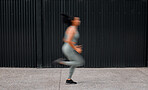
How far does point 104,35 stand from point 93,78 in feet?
7.28

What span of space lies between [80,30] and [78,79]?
235 cm

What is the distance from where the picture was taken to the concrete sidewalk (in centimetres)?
567

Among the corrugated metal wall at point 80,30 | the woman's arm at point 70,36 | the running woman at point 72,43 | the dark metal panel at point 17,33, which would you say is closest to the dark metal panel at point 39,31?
the corrugated metal wall at point 80,30

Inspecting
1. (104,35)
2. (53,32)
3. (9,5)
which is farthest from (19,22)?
(104,35)

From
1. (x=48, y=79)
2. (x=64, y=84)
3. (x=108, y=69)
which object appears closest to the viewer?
(x=64, y=84)

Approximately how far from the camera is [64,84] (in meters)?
5.97

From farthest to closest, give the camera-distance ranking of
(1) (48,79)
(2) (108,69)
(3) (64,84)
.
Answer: (2) (108,69)
(1) (48,79)
(3) (64,84)

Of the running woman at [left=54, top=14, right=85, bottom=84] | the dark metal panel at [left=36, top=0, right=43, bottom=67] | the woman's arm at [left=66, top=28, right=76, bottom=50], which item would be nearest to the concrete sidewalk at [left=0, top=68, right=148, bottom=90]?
the dark metal panel at [left=36, top=0, right=43, bottom=67]

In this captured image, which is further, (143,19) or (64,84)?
(143,19)

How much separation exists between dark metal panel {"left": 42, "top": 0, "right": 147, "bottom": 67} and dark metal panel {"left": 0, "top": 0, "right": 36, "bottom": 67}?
18.6 inches

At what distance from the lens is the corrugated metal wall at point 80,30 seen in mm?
8242

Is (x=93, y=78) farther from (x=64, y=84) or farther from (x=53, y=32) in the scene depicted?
(x=53, y=32)

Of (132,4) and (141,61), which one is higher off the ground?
(132,4)

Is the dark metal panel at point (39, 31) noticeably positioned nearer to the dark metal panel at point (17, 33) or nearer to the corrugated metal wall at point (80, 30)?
the corrugated metal wall at point (80, 30)
